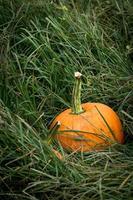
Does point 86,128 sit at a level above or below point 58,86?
below

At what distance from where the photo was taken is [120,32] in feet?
11.8

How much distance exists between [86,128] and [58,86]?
674 millimetres

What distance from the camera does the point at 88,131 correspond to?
260cm

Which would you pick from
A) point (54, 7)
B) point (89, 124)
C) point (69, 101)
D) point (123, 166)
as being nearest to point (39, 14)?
point (54, 7)

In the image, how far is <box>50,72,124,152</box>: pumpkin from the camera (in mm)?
2580

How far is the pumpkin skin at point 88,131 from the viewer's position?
2578 millimetres

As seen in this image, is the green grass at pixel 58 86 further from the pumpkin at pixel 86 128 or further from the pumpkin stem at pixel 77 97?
the pumpkin stem at pixel 77 97

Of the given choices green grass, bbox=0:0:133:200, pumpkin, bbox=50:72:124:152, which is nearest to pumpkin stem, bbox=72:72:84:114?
pumpkin, bbox=50:72:124:152

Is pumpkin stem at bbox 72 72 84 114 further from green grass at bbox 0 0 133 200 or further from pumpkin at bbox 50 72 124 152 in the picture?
green grass at bbox 0 0 133 200

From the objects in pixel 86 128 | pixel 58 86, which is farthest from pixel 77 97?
pixel 58 86

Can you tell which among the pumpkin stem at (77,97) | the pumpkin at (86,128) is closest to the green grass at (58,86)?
the pumpkin at (86,128)

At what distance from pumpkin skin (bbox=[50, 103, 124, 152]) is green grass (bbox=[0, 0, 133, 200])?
0.08 m

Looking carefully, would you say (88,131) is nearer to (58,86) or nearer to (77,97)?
(77,97)

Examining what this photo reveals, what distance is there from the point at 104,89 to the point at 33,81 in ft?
1.42
